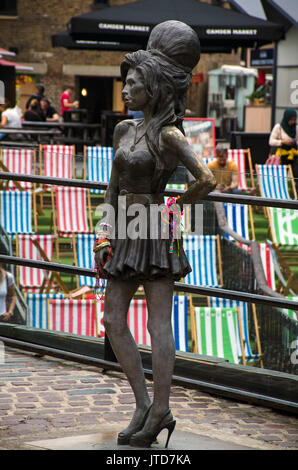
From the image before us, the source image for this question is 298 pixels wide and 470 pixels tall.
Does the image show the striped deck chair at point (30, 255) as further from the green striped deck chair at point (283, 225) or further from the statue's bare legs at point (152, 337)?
the statue's bare legs at point (152, 337)

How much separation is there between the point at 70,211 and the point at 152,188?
255 inches

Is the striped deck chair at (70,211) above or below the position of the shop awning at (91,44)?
below

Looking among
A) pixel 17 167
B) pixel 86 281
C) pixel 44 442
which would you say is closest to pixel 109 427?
pixel 44 442

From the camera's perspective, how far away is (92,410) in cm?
506

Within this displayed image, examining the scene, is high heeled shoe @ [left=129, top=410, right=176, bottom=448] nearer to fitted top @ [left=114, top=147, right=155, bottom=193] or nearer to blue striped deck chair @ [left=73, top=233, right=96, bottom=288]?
fitted top @ [left=114, top=147, right=155, bottom=193]

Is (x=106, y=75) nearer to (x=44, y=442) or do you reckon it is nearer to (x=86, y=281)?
(x=86, y=281)

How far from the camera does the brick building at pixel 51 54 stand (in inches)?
1681

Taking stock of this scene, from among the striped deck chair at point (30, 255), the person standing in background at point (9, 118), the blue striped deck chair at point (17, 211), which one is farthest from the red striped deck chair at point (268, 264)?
the person standing in background at point (9, 118)

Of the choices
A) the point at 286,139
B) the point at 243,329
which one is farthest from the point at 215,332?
the point at 286,139

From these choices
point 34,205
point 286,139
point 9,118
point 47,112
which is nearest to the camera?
point 34,205

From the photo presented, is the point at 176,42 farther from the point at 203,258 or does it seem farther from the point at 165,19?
the point at 165,19

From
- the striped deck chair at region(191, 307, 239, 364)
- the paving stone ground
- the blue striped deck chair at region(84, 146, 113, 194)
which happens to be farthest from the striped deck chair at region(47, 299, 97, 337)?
the paving stone ground

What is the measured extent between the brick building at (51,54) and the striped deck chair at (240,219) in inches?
1289

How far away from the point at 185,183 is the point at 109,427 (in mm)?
4856
